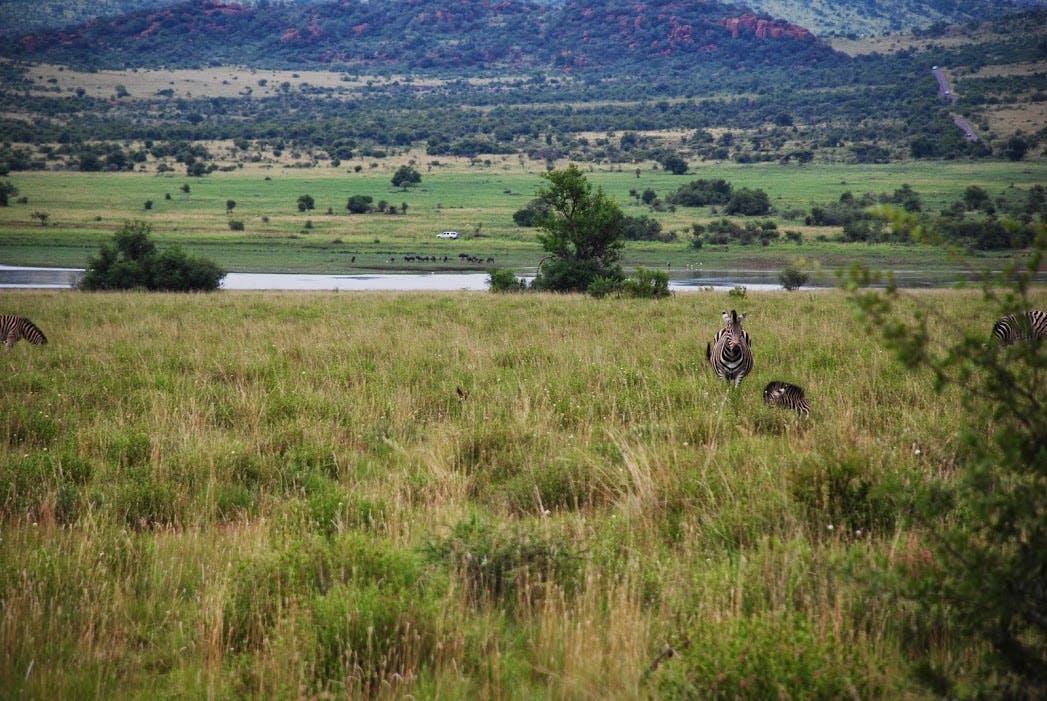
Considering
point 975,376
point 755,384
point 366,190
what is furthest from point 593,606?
point 366,190

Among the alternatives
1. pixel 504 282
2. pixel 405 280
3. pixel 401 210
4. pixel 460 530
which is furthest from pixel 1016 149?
pixel 460 530

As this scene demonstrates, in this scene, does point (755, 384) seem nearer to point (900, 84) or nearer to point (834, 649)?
point (834, 649)

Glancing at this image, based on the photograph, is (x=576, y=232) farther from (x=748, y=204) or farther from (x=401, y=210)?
(x=401, y=210)

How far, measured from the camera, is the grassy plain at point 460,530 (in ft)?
13.7

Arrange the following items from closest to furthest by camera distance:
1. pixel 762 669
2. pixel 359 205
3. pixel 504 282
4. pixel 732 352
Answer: pixel 762 669 → pixel 732 352 → pixel 504 282 → pixel 359 205

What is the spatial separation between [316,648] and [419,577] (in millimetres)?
870

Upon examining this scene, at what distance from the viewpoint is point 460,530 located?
5.50 m

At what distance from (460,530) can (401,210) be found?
83.3 m

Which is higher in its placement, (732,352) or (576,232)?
(732,352)

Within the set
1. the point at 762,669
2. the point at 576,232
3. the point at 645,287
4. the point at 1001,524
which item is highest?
the point at 1001,524

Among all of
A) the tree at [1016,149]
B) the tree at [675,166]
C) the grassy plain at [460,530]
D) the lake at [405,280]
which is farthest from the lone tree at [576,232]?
the tree at [1016,149]

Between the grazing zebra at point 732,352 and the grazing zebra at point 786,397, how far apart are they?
96cm

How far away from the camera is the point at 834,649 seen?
4012 millimetres

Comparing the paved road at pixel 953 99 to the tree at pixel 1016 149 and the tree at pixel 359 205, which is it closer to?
the tree at pixel 1016 149
